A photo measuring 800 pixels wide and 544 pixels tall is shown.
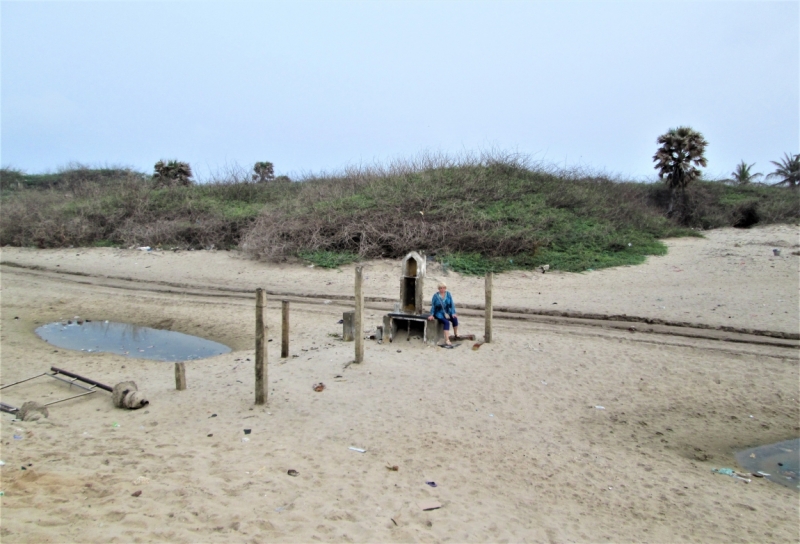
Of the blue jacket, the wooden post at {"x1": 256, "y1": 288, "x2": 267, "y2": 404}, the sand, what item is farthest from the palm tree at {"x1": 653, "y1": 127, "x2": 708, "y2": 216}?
the wooden post at {"x1": 256, "y1": 288, "x2": 267, "y2": 404}

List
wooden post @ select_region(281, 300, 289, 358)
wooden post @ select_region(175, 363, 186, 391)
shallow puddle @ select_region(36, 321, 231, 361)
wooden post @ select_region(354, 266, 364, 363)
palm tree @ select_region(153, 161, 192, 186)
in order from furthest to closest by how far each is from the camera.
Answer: palm tree @ select_region(153, 161, 192, 186) → shallow puddle @ select_region(36, 321, 231, 361) → wooden post @ select_region(281, 300, 289, 358) → wooden post @ select_region(354, 266, 364, 363) → wooden post @ select_region(175, 363, 186, 391)

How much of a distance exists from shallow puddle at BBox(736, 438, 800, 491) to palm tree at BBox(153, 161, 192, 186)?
28.5 meters

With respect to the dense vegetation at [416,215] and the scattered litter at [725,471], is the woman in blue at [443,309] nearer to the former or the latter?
the scattered litter at [725,471]

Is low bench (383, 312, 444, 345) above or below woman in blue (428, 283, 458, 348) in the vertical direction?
below

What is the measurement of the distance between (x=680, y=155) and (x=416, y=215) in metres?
13.9

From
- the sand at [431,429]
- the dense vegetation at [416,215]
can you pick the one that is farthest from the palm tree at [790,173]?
the sand at [431,429]

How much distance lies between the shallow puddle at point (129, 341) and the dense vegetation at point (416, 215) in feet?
20.0

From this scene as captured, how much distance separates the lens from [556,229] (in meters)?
18.6

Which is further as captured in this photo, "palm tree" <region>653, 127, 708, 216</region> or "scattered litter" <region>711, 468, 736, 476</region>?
"palm tree" <region>653, 127, 708, 216</region>

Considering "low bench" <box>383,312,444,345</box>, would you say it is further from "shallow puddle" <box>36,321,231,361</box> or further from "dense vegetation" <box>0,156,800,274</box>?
"dense vegetation" <box>0,156,800,274</box>

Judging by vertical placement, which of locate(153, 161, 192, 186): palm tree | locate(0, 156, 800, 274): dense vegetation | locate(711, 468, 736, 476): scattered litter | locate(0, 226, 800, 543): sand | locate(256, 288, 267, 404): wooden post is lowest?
locate(711, 468, 736, 476): scattered litter

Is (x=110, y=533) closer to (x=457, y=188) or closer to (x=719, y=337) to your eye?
(x=719, y=337)

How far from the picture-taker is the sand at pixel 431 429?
4.38 meters

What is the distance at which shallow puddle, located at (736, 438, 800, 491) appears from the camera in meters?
5.80
